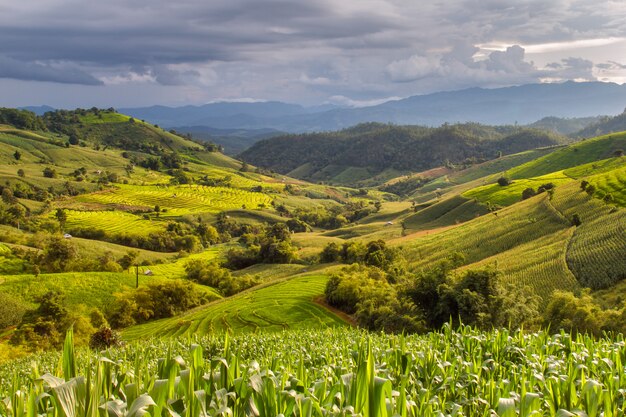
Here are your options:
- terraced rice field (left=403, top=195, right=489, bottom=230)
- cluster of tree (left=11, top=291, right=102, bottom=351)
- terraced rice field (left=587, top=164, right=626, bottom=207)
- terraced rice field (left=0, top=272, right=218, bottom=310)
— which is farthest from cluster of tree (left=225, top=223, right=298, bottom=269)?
terraced rice field (left=587, top=164, right=626, bottom=207)

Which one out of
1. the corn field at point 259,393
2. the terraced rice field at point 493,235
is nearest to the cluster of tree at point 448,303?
the terraced rice field at point 493,235

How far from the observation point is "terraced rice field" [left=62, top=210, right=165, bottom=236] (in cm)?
14541

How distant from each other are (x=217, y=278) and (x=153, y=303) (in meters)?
21.1

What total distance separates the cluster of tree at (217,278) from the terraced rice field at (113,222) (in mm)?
48495

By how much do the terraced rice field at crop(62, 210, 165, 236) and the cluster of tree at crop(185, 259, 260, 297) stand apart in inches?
1909

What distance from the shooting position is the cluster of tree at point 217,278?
94.4 metres

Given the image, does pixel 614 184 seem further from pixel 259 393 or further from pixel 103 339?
pixel 259 393

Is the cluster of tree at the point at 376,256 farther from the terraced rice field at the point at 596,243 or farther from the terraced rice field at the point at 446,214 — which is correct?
the terraced rice field at the point at 446,214

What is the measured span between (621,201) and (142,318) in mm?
77976

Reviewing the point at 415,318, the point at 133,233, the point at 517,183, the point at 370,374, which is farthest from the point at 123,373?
the point at 517,183

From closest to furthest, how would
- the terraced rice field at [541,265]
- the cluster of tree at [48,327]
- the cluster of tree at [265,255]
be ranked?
the cluster of tree at [48,327] < the terraced rice field at [541,265] < the cluster of tree at [265,255]

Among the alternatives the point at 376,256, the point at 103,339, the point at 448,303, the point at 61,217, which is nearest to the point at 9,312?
the point at 103,339

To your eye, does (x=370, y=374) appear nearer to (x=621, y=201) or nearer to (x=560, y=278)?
(x=560, y=278)

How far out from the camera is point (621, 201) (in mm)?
77312
